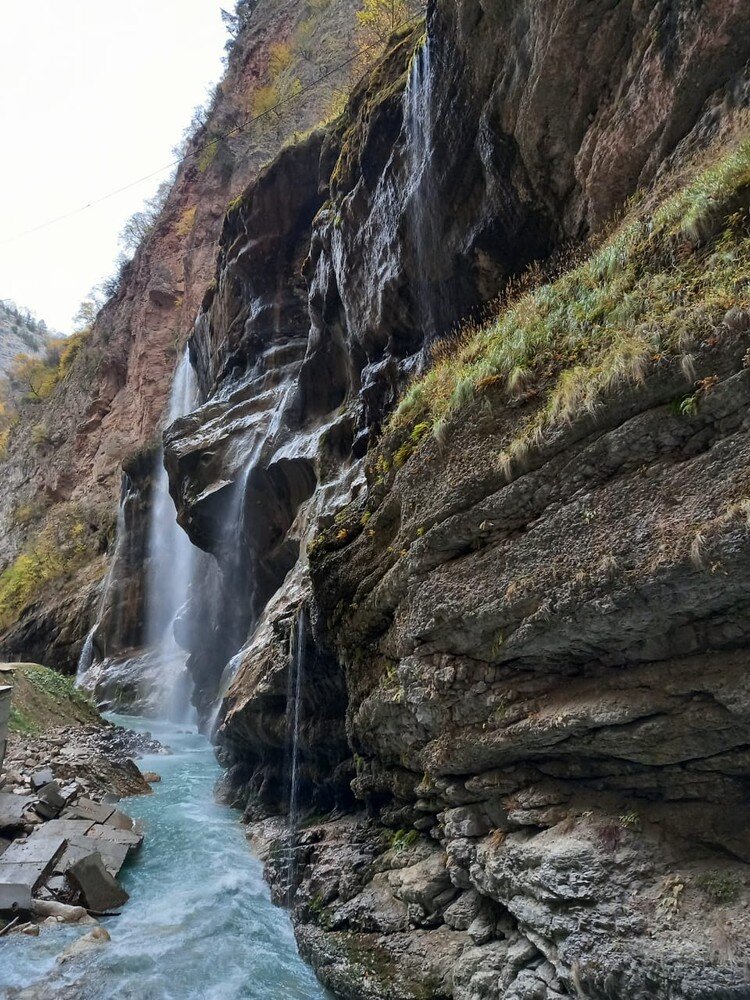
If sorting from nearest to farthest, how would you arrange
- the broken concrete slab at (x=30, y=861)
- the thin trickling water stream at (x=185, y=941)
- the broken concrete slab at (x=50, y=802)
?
the thin trickling water stream at (x=185, y=941)
the broken concrete slab at (x=30, y=861)
the broken concrete slab at (x=50, y=802)

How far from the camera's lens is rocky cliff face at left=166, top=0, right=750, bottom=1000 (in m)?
4.39

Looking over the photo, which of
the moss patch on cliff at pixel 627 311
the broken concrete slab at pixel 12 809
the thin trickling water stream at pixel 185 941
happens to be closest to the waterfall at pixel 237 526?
the broken concrete slab at pixel 12 809

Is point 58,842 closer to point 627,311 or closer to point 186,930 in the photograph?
point 186,930

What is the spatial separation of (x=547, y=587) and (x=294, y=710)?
700 centimetres

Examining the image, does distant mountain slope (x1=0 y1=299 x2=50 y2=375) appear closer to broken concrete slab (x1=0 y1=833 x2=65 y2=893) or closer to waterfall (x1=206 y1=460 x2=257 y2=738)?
waterfall (x1=206 y1=460 x2=257 y2=738)

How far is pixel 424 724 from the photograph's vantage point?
655 centimetres

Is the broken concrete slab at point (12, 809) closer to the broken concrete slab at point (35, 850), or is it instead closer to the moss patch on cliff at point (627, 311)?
the broken concrete slab at point (35, 850)

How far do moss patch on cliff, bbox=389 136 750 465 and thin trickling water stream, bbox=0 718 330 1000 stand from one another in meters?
6.23

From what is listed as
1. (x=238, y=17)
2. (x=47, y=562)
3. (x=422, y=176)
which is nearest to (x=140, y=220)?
(x=238, y=17)

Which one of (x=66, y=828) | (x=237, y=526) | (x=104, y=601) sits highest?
(x=237, y=526)

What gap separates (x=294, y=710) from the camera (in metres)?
10.8

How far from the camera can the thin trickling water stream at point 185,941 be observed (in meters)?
6.14

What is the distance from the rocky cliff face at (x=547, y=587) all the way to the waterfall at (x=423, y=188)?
8 cm

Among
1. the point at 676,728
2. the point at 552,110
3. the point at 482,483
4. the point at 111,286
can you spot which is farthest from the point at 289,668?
the point at 111,286
